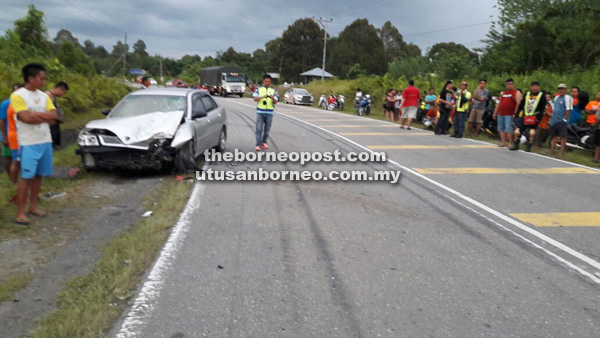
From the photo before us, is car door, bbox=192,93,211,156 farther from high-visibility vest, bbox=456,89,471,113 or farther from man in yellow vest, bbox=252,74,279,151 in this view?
high-visibility vest, bbox=456,89,471,113

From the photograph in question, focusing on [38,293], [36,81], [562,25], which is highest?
[562,25]

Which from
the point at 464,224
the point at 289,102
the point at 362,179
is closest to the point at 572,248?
the point at 464,224

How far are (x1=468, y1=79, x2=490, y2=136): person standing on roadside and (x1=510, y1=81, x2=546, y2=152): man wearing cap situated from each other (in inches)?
98.1

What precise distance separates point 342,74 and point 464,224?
79.7 m

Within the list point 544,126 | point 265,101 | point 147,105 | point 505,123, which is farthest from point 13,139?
point 544,126

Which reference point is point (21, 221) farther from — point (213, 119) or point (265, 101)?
point (265, 101)

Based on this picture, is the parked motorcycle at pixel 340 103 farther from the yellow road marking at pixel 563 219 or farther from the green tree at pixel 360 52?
the green tree at pixel 360 52

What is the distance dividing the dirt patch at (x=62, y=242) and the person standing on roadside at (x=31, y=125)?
0.52m

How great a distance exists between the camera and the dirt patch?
381cm

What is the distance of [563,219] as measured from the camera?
6512mm

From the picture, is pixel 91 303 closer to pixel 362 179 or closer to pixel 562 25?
pixel 362 179

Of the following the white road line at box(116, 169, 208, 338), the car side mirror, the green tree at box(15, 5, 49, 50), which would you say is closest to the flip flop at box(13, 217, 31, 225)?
the white road line at box(116, 169, 208, 338)

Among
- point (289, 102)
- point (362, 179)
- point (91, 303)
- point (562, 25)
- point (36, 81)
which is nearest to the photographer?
point (91, 303)

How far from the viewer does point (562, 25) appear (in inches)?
1209
